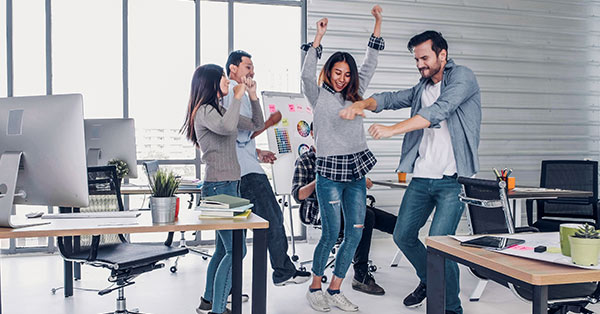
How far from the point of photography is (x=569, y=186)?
4.38 meters

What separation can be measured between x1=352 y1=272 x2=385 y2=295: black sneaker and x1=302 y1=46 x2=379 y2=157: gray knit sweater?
109 cm

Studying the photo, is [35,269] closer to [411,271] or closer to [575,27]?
[411,271]

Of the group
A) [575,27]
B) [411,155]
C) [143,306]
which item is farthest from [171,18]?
[575,27]

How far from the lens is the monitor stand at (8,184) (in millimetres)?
1812

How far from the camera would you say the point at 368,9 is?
5.53 metres

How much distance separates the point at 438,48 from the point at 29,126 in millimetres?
1891

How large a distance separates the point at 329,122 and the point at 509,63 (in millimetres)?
4034

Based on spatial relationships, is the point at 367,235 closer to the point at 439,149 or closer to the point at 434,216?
the point at 434,216

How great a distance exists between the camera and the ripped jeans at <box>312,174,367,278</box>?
2.84 meters

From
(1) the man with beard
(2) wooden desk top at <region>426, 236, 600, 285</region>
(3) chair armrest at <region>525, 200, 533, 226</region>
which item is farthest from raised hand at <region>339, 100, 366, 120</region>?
(3) chair armrest at <region>525, 200, 533, 226</region>

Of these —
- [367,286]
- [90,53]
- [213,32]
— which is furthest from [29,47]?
[367,286]

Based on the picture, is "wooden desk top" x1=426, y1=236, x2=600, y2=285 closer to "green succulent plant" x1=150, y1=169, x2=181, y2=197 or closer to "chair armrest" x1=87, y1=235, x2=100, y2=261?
"green succulent plant" x1=150, y1=169, x2=181, y2=197

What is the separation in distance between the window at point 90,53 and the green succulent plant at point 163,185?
3.42 m

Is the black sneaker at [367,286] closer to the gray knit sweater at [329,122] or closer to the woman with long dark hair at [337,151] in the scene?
the woman with long dark hair at [337,151]
